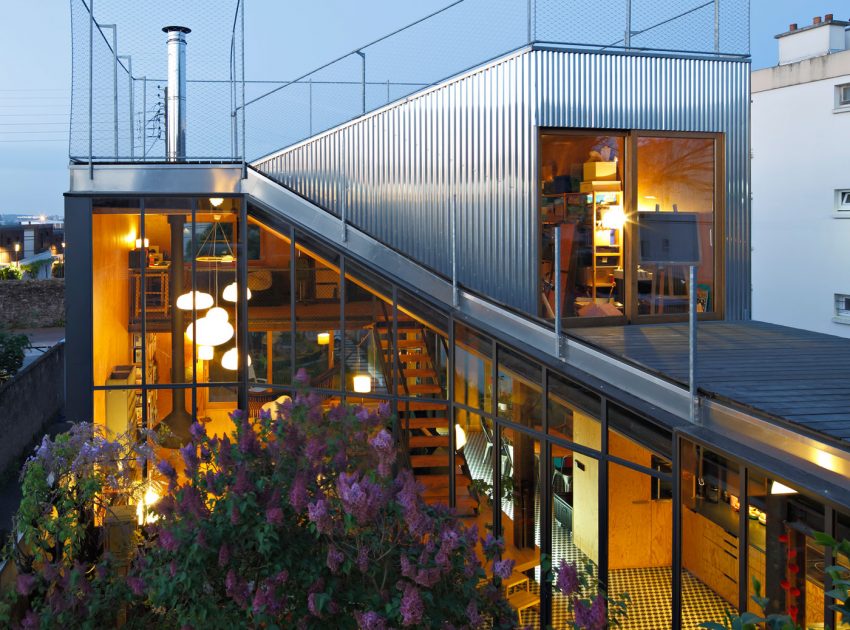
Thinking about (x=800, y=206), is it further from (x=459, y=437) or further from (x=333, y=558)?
(x=333, y=558)

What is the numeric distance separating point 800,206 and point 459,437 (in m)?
18.9

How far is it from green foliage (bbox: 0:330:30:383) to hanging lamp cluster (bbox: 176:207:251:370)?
7363 mm

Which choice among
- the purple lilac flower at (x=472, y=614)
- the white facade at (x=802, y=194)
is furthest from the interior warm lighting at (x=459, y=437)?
the white facade at (x=802, y=194)

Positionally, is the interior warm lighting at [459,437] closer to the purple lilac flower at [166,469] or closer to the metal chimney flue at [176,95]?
the purple lilac flower at [166,469]

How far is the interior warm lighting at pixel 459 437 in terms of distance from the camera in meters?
9.67

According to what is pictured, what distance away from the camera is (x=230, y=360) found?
38.1 feet

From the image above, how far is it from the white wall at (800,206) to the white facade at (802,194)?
25 millimetres

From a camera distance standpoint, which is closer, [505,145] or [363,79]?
[505,145]

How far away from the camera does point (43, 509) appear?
7965 millimetres

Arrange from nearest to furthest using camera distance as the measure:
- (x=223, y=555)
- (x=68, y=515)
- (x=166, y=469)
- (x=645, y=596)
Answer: (x=223, y=555)
(x=166, y=469)
(x=645, y=596)
(x=68, y=515)

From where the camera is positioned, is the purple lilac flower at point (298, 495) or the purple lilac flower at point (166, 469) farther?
the purple lilac flower at point (166, 469)

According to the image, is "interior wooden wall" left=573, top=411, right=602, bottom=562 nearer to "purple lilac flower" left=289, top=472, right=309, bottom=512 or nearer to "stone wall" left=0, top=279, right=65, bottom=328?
"purple lilac flower" left=289, top=472, right=309, bottom=512

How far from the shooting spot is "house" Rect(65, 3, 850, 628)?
6.82 meters

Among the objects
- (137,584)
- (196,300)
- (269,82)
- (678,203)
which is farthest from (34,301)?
(137,584)
